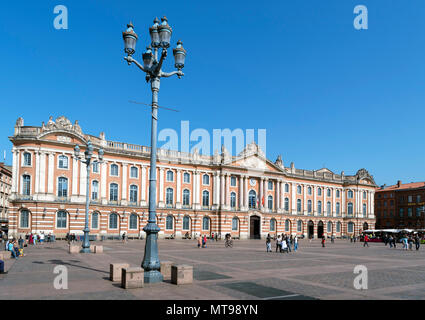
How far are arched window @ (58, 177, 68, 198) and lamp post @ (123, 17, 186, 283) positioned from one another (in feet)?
129

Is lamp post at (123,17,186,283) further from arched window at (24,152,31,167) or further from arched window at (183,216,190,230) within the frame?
arched window at (183,216,190,230)

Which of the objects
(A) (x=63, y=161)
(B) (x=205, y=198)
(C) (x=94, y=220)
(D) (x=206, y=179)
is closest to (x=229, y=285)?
(A) (x=63, y=161)

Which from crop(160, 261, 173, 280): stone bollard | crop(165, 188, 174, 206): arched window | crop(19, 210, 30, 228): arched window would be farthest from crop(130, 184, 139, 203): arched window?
crop(160, 261, 173, 280): stone bollard

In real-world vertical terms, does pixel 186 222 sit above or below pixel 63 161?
below

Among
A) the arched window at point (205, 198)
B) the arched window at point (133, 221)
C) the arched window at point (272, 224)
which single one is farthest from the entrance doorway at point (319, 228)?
the arched window at point (133, 221)

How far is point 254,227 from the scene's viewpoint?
6844 cm

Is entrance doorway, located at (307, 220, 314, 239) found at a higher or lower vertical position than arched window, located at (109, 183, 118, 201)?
→ lower

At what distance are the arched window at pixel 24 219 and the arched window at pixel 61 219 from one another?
3.53 meters

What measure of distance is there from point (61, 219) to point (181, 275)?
4044 cm

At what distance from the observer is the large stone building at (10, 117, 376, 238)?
48.4 metres

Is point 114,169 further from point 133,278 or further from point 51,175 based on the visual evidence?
point 133,278

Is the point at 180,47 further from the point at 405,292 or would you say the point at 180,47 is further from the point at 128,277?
the point at 405,292

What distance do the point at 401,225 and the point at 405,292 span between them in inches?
3560
